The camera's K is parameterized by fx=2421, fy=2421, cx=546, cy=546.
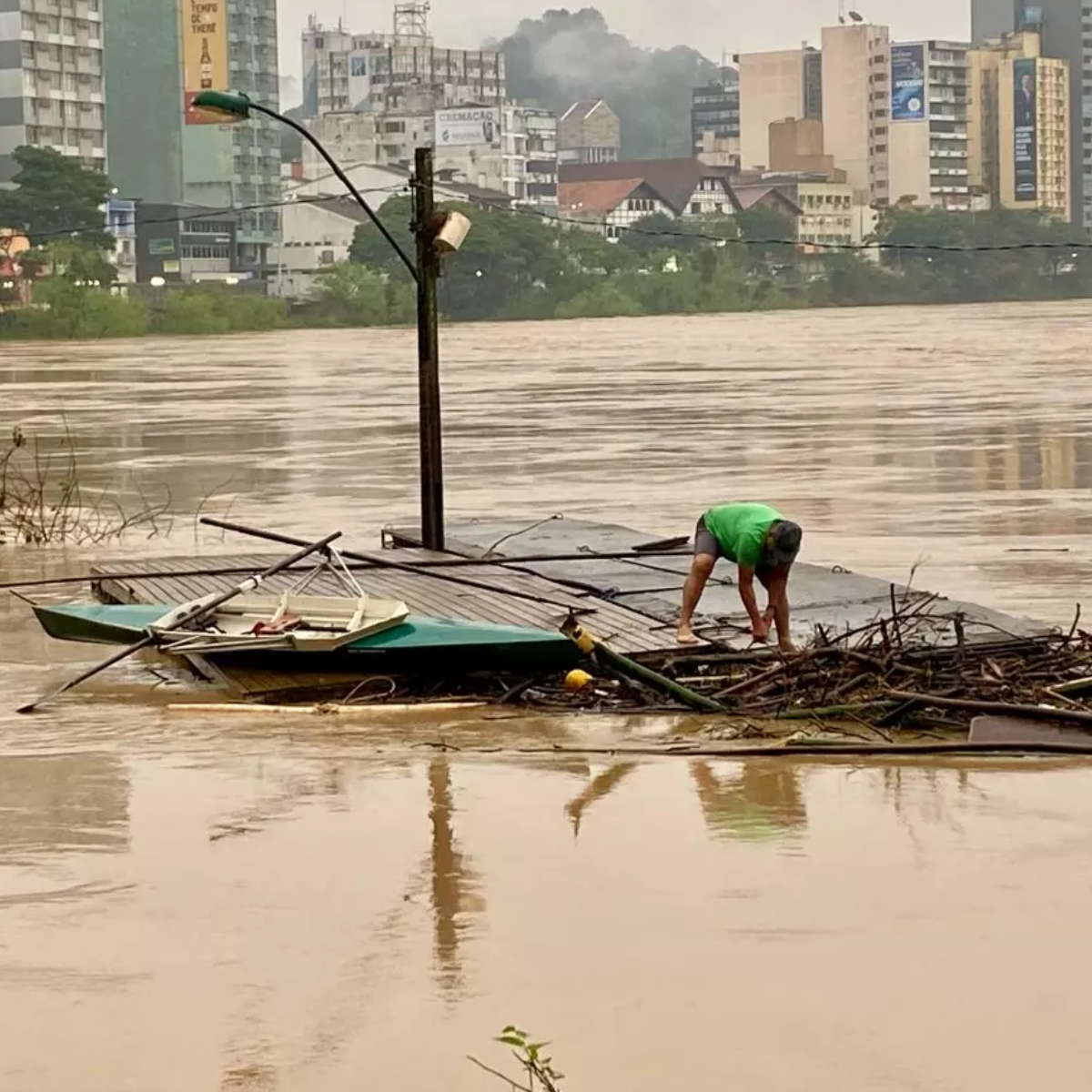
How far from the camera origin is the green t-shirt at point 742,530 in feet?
36.6

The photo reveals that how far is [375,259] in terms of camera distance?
104 meters

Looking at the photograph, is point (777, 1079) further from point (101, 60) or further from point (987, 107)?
point (987, 107)

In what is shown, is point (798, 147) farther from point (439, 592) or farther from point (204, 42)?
point (439, 592)

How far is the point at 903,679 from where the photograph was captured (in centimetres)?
1062

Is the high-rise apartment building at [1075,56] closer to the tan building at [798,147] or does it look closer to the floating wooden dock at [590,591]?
the tan building at [798,147]

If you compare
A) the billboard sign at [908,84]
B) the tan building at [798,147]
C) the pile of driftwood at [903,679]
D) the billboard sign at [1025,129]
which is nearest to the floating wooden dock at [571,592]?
the pile of driftwood at [903,679]

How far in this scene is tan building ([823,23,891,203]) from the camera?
6654 inches

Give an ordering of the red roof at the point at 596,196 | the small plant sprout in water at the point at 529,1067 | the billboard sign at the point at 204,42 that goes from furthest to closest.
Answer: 1. the billboard sign at the point at 204,42
2. the red roof at the point at 596,196
3. the small plant sprout in water at the point at 529,1067

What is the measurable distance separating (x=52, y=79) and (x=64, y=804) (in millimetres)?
116292

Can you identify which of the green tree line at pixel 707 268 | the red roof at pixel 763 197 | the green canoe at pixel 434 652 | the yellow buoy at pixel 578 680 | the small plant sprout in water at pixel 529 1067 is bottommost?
the small plant sprout in water at pixel 529 1067

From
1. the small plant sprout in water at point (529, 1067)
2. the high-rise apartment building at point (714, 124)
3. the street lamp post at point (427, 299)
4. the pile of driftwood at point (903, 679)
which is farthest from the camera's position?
the high-rise apartment building at point (714, 124)

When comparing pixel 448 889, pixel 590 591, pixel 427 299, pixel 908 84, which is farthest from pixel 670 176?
pixel 448 889

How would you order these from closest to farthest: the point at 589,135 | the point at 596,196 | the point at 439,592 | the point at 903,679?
the point at 903,679 < the point at 439,592 < the point at 596,196 < the point at 589,135

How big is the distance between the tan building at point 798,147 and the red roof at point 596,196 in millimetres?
23826
